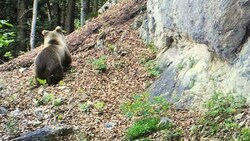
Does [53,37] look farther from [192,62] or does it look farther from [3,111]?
[192,62]

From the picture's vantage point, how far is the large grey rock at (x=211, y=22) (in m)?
7.98

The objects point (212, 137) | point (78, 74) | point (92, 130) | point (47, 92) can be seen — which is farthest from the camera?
point (78, 74)

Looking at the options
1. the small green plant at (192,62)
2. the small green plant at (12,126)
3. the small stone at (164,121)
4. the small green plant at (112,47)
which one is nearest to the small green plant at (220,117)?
the small stone at (164,121)

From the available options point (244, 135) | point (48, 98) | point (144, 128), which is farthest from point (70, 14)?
point (244, 135)

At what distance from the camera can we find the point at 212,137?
6637 millimetres

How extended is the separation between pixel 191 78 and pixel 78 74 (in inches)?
169

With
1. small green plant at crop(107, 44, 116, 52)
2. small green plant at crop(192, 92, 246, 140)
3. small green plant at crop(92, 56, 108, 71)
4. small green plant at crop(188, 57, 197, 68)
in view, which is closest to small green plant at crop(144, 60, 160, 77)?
small green plant at crop(92, 56, 108, 71)

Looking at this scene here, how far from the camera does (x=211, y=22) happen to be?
858 centimetres

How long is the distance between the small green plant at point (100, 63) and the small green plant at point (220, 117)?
473 centimetres

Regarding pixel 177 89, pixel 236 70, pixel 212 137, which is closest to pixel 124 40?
pixel 177 89

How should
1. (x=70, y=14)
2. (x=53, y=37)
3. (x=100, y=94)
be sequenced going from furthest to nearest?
(x=70, y=14) < (x=53, y=37) < (x=100, y=94)

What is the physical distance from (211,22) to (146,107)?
7.65 feet

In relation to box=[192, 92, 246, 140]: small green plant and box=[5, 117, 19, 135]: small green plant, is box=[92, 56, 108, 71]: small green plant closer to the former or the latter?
box=[5, 117, 19, 135]: small green plant

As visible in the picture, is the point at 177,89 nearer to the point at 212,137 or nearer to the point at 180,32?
the point at 180,32
